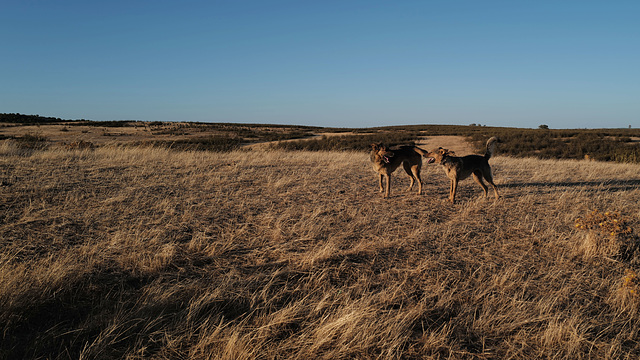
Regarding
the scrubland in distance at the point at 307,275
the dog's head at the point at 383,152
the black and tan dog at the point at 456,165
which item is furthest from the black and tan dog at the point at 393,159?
the scrubland in distance at the point at 307,275

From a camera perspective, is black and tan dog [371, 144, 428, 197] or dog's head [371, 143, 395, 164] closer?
dog's head [371, 143, 395, 164]

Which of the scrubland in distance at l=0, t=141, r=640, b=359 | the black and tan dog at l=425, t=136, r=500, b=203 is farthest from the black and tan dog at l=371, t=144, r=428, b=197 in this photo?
the scrubland in distance at l=0, t=141, r=640, b=359

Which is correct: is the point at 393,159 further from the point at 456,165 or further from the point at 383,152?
the point at 456,165

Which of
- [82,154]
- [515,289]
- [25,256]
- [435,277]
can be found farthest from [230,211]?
[82,154]

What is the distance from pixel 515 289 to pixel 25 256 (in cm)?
558

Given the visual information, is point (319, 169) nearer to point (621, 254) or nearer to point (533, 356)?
point (621, 254)

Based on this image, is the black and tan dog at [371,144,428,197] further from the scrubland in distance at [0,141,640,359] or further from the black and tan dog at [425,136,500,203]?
the scrubland in distance at [0,141,640,359]

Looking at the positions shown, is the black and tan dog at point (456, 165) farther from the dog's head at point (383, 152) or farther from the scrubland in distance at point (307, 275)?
the dog's head at point (383, 152)

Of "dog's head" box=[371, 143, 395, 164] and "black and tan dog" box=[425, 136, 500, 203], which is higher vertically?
"dog's head" box=[371, 143, 395, 164]

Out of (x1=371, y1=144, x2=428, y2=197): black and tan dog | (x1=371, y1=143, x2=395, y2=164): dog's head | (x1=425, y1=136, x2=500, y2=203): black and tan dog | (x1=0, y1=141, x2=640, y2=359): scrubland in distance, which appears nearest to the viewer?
(x1=0, y1=141, x2=640, y2=359): scrubland in distance

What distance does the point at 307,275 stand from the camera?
3.71 meters

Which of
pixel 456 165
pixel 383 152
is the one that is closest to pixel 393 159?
pixel 383 152

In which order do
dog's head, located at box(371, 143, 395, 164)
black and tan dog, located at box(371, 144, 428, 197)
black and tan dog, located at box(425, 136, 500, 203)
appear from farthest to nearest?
black and tan dog, located at box(371, 144, 428, 197) < dog's head, located at box(371, 143, 395, 164) < black and tan dog, located at box(425, 136, 500, 203)

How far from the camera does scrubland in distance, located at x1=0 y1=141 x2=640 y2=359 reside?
2592 millimetres
